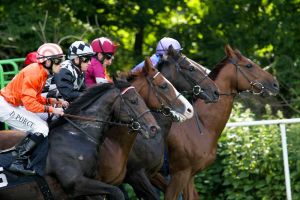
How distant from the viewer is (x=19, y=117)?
388 inches

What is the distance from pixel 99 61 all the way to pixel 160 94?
134cm

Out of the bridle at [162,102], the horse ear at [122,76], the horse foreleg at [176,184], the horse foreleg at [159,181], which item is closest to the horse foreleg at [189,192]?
the horse foreleg at [176,184]

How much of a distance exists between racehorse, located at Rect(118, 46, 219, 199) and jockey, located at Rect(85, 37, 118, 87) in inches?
25.6

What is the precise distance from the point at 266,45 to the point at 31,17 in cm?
452

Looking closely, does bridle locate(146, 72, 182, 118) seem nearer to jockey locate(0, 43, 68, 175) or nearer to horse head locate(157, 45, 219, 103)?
horse head locate(157, 45, 219, 103)

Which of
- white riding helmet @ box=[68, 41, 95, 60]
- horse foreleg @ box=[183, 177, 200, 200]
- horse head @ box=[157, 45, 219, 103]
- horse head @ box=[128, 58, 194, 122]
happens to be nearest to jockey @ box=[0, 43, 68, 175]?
white riding helmet @ box=[68, 41, 95, 60]

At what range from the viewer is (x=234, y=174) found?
1327cm

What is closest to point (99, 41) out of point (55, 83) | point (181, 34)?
point (55, 83)

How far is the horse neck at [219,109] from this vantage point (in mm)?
11688

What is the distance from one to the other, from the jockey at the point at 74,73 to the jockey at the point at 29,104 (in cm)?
14

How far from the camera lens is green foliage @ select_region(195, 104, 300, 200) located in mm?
12961

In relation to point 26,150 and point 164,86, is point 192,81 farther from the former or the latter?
point 26,150

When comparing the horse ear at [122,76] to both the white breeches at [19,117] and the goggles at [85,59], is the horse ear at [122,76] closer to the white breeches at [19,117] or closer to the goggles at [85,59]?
the goggles at [85,59]

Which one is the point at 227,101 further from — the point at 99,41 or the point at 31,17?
the point at 31,17
